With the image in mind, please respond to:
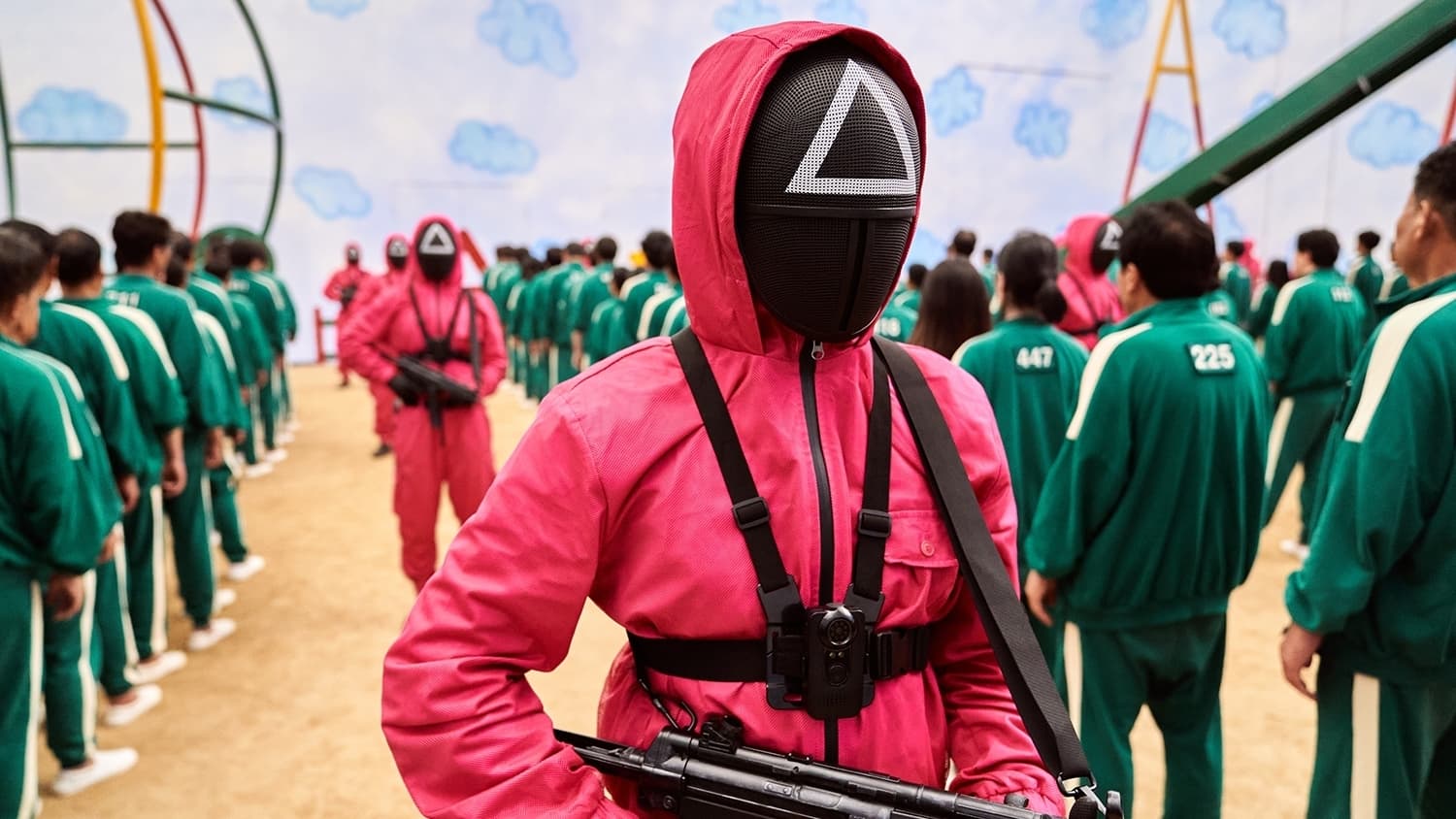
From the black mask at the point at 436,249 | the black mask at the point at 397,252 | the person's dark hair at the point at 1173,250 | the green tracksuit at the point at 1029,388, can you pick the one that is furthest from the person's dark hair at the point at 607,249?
the person's dark hair at the point at 1173,250

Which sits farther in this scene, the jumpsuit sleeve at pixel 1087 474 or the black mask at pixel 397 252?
the black mask at pixel 397 252

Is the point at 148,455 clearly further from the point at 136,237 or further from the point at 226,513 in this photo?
the point at 226,513

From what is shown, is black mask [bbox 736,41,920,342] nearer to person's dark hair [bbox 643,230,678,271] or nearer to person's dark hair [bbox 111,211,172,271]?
person's dark hair [bbox 111,211,172,271]

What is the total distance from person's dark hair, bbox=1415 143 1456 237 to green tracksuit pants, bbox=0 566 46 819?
3.59 meters

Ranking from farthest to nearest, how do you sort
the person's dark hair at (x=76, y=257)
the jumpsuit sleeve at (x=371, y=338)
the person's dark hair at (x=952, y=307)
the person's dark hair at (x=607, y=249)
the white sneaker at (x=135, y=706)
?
the person's dark hair at (x=607, y=249), the jumpsuit sleeve at (x=371, y=338), the white sneaker at (x=135, y=706), the person's dark hair at (x=76, y=257), the person's dark hair at (x=952, y=307)

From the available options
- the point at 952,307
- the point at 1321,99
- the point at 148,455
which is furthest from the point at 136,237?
the point at 1321,99

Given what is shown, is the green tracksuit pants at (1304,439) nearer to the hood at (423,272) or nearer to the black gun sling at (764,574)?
the hood at (423,272)

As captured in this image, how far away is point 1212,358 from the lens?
230 centimetres

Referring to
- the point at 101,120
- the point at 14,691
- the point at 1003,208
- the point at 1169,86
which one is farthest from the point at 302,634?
the point at 1169,86

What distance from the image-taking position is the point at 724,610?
1.04 metres

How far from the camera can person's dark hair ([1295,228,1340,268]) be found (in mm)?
5379

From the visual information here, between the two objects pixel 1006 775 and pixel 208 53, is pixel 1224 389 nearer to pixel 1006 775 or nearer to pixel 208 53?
pixel 1006 775

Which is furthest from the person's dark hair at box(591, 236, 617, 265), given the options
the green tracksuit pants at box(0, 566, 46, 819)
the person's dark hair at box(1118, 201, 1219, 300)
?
the person's dark hair at box(1118, 201, 1219, 300)

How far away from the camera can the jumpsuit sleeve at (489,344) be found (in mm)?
4395
